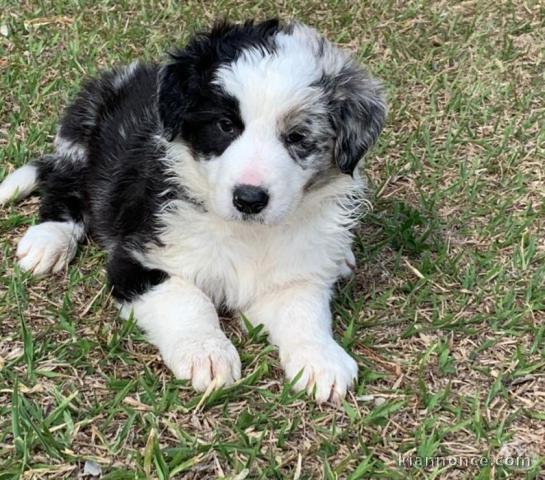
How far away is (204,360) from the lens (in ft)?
10.8

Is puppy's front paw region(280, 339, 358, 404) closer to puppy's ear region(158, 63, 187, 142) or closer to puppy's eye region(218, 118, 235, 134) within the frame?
puppy's eye region(218, 118, 235, 134)

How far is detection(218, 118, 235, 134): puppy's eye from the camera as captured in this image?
3.35m

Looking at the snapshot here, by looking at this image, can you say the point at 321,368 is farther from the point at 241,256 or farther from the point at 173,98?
the point at 173,98

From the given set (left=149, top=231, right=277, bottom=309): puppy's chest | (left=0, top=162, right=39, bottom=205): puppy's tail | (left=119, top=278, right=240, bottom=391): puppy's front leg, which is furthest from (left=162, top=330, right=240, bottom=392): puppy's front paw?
(left=0, top=162, right=39, bottom=205): puppy's tail

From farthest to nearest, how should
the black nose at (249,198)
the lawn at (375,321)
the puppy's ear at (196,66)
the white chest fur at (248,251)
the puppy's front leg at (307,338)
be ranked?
the white chest fur at (248,251) < the puppy's ear at (196,66) < the puppy's front leg at (307,338) < the black nose at (249,198) < the lawn at (375,321)

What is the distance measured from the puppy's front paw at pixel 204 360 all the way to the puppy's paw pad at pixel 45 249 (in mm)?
922

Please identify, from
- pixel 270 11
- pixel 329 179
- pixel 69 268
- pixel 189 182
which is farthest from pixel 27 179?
pixel 270 11

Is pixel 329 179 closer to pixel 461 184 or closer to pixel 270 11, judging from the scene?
pixel 461 184

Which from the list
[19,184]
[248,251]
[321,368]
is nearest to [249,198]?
[248,251]

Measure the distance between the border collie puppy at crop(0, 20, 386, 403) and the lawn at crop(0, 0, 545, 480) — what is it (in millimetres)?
133

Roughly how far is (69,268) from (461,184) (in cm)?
241

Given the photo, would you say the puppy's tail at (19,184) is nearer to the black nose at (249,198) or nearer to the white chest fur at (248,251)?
the white chest fur at (248,251)

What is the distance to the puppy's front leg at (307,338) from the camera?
3326 millimetres

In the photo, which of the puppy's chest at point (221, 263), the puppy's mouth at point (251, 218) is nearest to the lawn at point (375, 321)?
the puppy's chest at point (221, 263)
